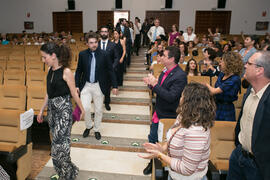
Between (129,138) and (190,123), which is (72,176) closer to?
(129,138)

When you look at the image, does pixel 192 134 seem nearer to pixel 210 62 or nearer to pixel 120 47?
pixel 210 62

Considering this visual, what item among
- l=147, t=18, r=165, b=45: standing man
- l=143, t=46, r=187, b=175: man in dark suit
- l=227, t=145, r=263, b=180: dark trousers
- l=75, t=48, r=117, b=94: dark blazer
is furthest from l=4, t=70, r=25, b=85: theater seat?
l=147, t=18, r=165, b=45: standing man

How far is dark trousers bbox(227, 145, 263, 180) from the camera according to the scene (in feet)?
4.86

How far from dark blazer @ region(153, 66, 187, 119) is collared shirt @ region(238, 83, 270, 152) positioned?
64 cm

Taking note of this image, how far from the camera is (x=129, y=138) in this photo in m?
3.44

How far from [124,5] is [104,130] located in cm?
1167

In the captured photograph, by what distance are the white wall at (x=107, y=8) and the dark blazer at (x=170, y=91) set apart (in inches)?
483

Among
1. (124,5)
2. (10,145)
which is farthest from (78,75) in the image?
(124,5)

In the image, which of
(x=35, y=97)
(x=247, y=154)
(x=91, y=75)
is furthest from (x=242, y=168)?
(x=35, y=97)

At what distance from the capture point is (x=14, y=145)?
2260 millimetres

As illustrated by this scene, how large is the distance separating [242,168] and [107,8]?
45.6ft

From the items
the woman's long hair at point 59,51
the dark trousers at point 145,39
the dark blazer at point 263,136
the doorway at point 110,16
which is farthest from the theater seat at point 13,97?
the doorway at point 110,16

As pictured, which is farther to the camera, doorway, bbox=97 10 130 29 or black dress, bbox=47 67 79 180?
doorway, bbox=97 10 130 29

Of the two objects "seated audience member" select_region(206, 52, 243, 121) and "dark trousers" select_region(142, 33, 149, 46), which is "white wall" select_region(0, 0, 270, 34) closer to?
"dark trousers" select_region(142, 33, 149, 46)
